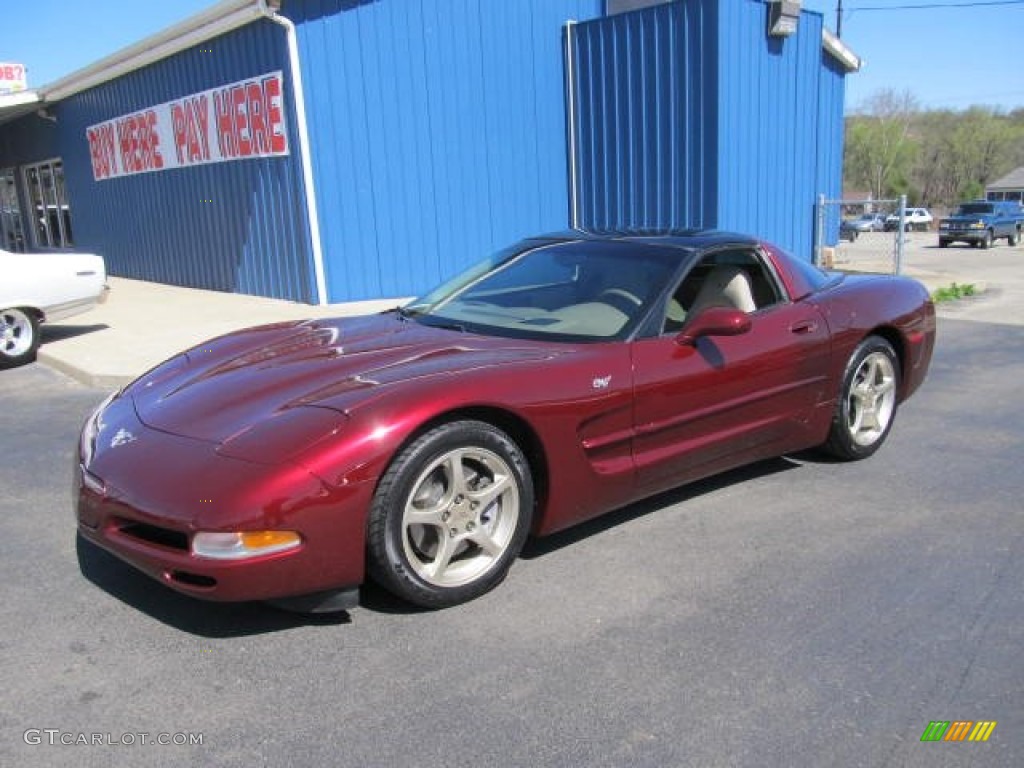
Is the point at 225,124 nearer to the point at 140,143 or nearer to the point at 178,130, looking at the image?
the point at 178,130

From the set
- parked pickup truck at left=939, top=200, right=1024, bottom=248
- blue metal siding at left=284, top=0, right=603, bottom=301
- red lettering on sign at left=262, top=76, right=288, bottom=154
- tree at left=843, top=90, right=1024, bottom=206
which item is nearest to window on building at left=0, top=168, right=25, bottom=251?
red lettering on sign at left=262, top=76, right=288, bottom=154

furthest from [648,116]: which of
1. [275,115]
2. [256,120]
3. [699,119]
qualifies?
[256,120]

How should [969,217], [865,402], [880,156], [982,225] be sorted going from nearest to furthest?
[865,402], [982,225], [969,217], [880,156]

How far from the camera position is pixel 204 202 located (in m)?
13.4

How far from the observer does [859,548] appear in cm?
366

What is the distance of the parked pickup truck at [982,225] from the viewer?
29500 mm

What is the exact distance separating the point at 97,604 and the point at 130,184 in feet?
46.7

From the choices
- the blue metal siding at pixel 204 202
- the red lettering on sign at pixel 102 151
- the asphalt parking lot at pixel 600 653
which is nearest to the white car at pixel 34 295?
the blue metal siding at pixel 204 202

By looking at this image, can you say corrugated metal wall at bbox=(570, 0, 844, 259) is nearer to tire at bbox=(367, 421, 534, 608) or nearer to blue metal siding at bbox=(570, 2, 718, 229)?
blue metal siding at bbox=(570, 2, 718, 229)

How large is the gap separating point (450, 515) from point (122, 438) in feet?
4.00

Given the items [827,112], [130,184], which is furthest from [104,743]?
[827,112]

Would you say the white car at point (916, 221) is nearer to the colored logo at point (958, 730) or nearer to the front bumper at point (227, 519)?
the colored logo at point (958, 730)

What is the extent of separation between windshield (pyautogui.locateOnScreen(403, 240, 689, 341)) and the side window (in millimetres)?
145

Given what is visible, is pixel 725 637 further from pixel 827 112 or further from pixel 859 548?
pixel 827 112
